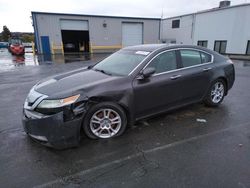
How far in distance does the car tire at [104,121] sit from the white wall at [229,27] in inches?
829

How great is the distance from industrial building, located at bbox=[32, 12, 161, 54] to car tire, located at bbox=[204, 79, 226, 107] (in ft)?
74.5

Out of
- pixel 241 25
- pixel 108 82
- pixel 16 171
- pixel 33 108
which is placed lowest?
pixel 16 171

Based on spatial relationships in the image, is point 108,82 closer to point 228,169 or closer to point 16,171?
point 16,171

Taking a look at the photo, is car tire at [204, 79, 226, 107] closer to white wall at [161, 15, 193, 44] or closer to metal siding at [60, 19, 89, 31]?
metal siding at [60, 19, 89, 31]

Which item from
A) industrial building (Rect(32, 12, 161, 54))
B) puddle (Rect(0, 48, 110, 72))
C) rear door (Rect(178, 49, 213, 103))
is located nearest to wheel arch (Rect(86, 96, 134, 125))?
rear door (Rect(178, 49, 213, 103))

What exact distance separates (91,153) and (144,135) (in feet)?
3.39

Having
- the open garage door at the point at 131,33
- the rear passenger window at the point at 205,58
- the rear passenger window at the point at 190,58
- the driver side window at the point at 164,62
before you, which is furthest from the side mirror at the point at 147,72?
the open garage door at the point at 131,33

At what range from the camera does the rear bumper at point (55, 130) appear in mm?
2787

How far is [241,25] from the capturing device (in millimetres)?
19500

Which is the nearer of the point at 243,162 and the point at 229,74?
the point at 243,162

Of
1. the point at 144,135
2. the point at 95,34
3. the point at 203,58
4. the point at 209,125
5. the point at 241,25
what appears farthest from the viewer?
the point at 95,34

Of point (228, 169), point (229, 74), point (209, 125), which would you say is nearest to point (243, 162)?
point (228, 169)

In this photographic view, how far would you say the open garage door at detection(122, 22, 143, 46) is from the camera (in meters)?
26.6

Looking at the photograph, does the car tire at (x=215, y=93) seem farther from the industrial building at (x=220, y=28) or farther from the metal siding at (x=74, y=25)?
the metal siding at (x=74, y=25)
